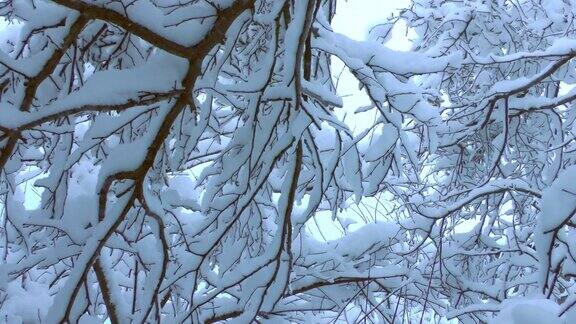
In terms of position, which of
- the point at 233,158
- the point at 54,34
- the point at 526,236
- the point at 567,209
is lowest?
the point at 567,209

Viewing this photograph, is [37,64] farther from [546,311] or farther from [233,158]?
[546,311]

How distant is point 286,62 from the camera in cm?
181

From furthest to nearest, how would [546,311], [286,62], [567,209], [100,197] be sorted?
1. [100,197]
2. [286,62]
3. [567,209]
4. [546,311]

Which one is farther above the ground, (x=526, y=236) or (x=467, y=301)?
(x=526, y=236)

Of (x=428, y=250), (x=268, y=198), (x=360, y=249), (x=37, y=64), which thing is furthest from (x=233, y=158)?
(x=428, y=250)

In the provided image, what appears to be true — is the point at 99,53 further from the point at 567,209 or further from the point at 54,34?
the point at 567,209

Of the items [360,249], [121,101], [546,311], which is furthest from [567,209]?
[360,249]

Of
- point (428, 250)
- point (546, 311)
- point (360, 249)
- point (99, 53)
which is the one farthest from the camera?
point (428, 250)

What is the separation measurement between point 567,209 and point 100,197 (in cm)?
131

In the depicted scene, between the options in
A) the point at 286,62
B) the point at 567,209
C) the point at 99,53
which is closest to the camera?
the point at 567,209

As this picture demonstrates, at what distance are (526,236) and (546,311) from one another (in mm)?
2812

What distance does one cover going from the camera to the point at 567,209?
1.66 meters

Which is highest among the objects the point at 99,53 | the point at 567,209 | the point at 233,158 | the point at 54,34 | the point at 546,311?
the point at 99,53

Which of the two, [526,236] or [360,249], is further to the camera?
[526,236]
